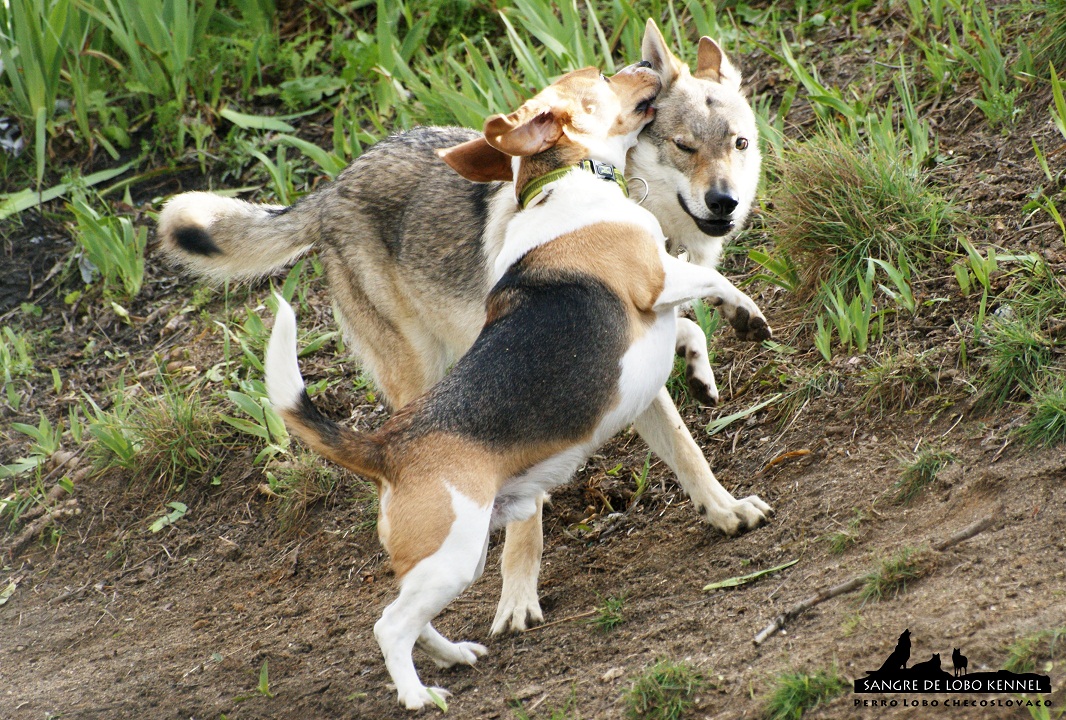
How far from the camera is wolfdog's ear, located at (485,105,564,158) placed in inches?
137

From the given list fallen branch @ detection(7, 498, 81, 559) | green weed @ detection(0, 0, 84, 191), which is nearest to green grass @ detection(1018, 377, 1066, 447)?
fallen branch @ detection(7, 498, 81, 559)

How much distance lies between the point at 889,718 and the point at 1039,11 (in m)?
4.18

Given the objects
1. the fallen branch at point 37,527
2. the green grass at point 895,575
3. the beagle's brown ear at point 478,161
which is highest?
the beagle's brown ear at point 478,161

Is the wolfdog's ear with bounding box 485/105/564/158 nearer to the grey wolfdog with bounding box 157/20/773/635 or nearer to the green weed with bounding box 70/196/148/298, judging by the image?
the grey wolfdog with bounding box 157/20/773/635

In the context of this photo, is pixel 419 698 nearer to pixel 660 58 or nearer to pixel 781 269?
pixel 781 269

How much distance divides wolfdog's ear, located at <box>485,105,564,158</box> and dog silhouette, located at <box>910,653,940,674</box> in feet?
6.80

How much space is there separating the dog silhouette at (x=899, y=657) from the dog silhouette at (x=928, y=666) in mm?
26

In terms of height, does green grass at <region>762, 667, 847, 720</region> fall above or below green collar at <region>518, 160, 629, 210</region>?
below

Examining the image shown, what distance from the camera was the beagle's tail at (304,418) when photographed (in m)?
3.18

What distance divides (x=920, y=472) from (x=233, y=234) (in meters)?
3.13

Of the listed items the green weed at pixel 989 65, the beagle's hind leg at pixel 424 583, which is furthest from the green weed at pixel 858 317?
the beagle's hind leg at pixel 424 583

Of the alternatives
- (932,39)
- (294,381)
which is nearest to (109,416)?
(294,381)

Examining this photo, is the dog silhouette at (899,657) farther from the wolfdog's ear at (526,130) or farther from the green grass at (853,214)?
the green grass at (853,214)

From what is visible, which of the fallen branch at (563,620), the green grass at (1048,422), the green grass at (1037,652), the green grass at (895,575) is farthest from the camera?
the fallen branch at (563,620)
